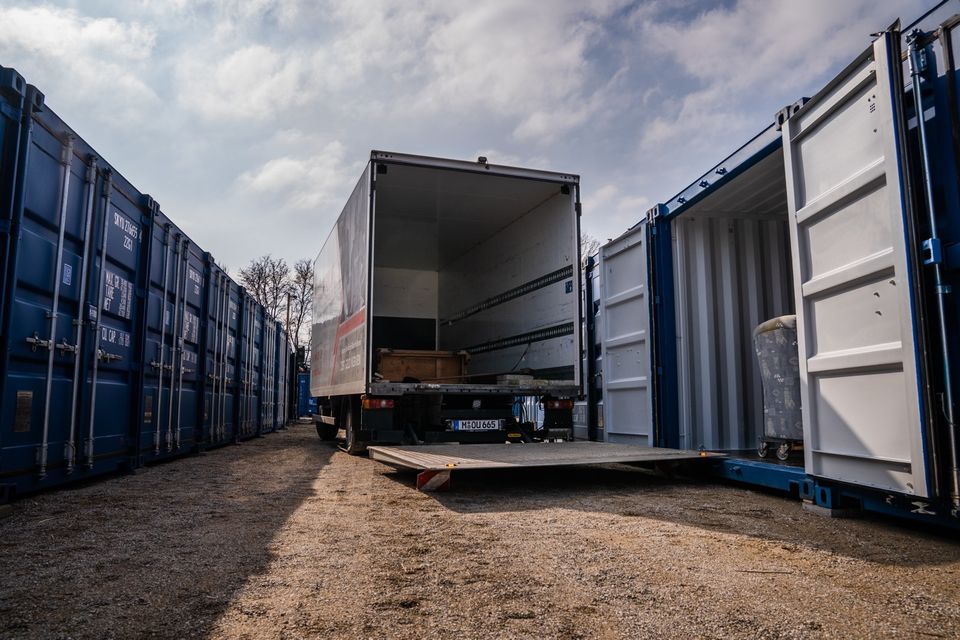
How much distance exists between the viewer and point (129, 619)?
2.26 metres

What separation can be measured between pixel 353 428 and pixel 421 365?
1.23 metres

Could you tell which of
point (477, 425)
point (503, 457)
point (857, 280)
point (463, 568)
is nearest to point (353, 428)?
point (477, 425)

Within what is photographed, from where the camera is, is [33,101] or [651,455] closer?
[33,101]

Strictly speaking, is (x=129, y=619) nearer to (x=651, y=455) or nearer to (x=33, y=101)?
(x=33, y=101)

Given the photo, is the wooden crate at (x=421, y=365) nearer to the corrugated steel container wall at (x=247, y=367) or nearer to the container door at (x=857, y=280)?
the corrugated steel container wall at (x=247, y=367)

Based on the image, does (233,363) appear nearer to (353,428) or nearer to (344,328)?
(344,328)

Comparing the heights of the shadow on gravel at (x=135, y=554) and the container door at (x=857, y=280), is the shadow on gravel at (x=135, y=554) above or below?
below

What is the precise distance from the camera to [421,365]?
338 inches

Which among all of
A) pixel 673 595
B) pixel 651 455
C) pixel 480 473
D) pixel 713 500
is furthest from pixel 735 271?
pixel 673 595

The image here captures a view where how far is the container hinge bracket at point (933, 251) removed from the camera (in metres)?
3.32

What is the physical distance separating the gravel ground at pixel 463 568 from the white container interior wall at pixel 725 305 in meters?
1.91

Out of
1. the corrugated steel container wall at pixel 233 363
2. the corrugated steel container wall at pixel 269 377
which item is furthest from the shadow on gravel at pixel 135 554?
the corrugated steel container wall at pixel 269 377

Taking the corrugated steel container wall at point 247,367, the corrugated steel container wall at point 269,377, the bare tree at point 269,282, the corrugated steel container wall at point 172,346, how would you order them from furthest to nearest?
the bare tree at point 269,282, the corrugated steel container wall at point 269,377, the corrugated steel container wall at point 247,367, the corrugated steel container wall at point 172,346

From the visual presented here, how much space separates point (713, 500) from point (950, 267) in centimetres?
235
